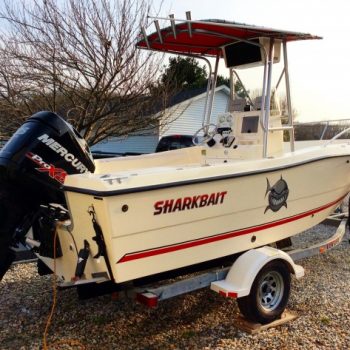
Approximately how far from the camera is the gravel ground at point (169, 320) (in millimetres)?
3512

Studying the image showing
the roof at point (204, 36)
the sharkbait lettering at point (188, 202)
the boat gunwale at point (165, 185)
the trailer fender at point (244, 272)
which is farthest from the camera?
the roof at point (204, 36)

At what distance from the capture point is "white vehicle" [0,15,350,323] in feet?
10.1

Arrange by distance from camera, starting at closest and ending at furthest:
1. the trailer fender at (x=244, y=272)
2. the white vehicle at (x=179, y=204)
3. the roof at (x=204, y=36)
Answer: the white vehicle at (x=179, y=204) < the trailer fender at (x=244, y=272) < the roof at (x=204, y=36)

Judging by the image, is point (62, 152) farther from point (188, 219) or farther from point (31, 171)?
point (188, 219)

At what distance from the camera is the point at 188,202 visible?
3.33 meters

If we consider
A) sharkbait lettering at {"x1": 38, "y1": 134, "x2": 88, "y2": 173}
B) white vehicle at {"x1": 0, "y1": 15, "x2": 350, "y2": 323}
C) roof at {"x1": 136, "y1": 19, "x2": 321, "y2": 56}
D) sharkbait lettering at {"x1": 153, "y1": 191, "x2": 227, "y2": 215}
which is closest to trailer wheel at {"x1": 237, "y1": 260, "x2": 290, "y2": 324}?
white vehicle at {"x1": 0, "y1": 15, "x2": 350, "y2": 323}

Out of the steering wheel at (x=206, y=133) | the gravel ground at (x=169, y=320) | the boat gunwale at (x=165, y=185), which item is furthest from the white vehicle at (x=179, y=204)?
the steering wheel at (x=206, y=133)

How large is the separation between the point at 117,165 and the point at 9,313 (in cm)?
180

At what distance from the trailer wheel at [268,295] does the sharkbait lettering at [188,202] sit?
0.74 metres

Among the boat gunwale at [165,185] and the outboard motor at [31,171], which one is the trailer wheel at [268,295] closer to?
the boat gunwale at [165,185]

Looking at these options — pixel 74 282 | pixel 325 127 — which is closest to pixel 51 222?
pixel 74 282

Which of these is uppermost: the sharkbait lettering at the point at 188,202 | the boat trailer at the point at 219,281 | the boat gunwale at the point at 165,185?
the boat gunwale at the point at 165,185

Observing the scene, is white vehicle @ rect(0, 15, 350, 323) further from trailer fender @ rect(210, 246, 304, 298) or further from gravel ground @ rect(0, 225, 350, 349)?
gravel ground @ rect(0, 225, 350, 349)

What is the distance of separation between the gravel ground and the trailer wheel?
0.48ft
